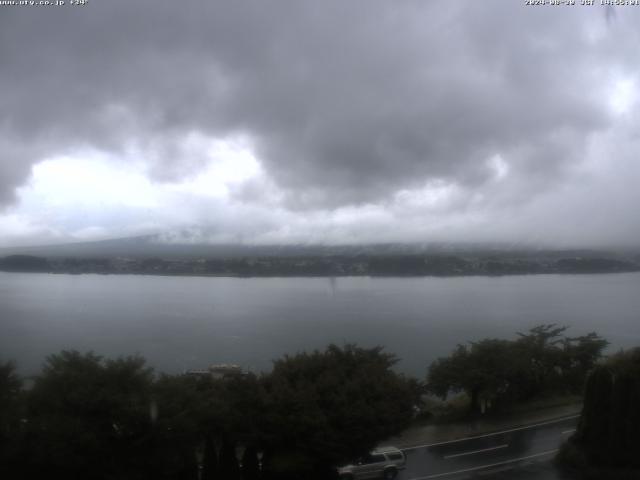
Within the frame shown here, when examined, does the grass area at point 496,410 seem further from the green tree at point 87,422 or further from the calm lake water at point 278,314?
the calm lake water at point 278,314

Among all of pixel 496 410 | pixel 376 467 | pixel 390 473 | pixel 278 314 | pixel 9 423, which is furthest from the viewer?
pixel 278 314

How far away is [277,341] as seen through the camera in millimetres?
27844

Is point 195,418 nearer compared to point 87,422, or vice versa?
point 87,422

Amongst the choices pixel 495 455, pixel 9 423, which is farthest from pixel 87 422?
pixel 495 455

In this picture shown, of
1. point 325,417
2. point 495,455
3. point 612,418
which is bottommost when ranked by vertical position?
point 495,455

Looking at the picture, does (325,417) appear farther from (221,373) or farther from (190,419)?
(221,373)

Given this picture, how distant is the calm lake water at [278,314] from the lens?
24875 mm

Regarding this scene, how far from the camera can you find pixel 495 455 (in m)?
9.16

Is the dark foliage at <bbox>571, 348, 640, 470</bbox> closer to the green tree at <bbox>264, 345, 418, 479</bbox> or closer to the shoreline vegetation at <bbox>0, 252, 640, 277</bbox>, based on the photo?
the green tree at <bbox>264, 345, 418, 479</bbox>

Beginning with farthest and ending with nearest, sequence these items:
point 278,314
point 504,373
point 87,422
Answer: point 278,314 → point 504,373 → point 87,422

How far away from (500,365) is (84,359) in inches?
371

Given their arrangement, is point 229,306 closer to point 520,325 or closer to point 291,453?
point 520,325

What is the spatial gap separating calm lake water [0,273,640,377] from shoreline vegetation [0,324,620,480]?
369 inches

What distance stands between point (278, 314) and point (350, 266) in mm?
11535
